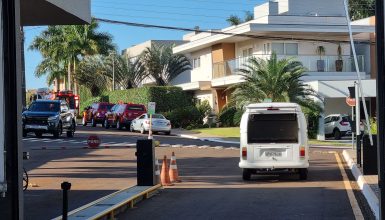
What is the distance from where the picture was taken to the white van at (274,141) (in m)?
17.2

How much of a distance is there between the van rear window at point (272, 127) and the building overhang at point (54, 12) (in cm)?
764

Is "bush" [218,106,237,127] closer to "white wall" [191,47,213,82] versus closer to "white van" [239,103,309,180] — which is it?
"white wall" [191,47,213,82]

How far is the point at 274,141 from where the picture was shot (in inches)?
684

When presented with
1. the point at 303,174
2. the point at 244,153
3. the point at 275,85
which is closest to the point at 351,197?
the point at 303,174

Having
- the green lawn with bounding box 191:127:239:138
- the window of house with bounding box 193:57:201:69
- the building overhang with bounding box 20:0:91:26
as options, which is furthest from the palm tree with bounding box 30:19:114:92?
the building overhang with bounding box 20:0:91:26

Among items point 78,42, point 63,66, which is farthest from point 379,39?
point 63,66

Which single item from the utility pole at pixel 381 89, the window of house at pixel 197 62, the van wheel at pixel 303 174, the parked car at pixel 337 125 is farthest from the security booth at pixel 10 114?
the window of house at pixel 197 62

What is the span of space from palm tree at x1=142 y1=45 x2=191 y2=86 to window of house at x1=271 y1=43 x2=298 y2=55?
21351 mm

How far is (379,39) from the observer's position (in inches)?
222

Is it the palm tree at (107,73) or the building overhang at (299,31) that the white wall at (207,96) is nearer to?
the building overhang at (299,31)

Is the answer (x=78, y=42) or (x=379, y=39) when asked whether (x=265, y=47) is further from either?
(x=379, y=39)

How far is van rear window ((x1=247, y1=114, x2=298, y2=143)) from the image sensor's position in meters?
17.6

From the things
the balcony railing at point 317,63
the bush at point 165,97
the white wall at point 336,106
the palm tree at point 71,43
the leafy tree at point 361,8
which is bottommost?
the white wall at point 336,106

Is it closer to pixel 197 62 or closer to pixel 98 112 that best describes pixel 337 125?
pixel 197 62
